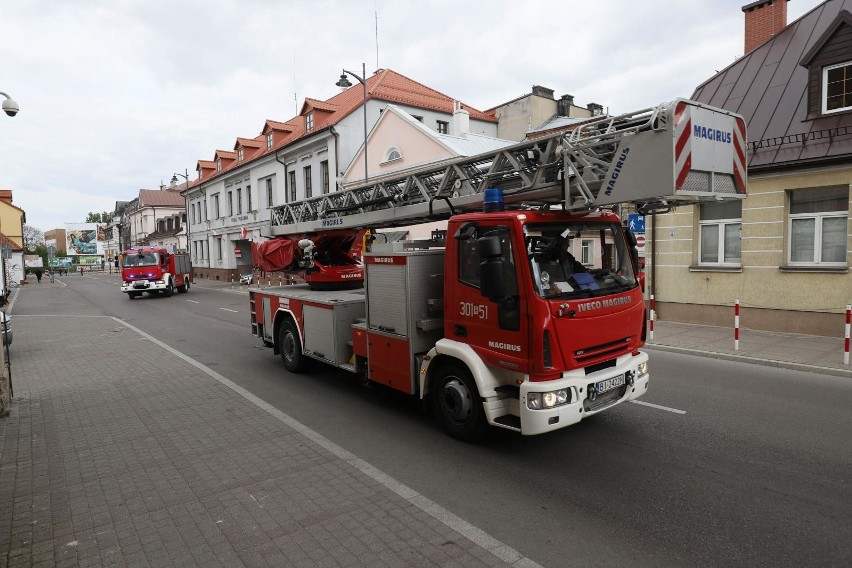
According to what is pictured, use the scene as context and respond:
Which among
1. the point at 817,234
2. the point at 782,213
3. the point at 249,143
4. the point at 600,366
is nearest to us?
the point at 600,366

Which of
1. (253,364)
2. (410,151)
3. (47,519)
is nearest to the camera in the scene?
(47,519)

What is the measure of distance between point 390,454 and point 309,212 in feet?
20.5

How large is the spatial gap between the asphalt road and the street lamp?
449 inches

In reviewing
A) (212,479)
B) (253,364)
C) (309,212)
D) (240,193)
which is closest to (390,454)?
(212,479)

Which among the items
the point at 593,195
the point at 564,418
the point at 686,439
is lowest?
the point at 686,439

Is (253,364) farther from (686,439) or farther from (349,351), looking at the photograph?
(686,439)

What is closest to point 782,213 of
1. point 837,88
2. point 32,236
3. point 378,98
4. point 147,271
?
point 837,88

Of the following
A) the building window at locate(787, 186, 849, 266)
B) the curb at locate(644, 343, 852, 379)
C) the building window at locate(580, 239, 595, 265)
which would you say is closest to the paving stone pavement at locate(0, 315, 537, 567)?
the building window at locate(580, 239, 595, 265)

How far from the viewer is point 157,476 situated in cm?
489

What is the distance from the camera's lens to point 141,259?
2611cm

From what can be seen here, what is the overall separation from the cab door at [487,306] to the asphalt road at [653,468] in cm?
111

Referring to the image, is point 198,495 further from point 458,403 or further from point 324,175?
point 324,175

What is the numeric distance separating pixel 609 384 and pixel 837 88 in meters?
11.2

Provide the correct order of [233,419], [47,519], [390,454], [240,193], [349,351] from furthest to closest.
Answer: [240,193] → [349,351] → [233,419] → [390,454] → [47,519]
